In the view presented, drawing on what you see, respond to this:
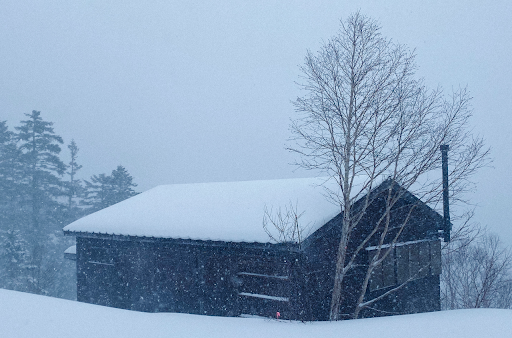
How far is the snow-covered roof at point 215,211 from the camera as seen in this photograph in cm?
915

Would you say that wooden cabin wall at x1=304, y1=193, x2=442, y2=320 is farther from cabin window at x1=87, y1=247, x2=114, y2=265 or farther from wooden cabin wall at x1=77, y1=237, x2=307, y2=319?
cabin window at x1=87, y1=247, x2=114, y2=265

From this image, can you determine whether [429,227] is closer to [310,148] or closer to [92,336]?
[310,148]

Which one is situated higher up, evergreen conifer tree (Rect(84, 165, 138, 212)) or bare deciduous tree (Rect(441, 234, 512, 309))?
evergreen conifer tree (Rect(84, 165, 138, 212))

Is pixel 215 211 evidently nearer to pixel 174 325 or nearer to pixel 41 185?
pixel 174 325

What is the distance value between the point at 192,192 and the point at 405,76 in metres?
7.98

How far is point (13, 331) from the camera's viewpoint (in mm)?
3840

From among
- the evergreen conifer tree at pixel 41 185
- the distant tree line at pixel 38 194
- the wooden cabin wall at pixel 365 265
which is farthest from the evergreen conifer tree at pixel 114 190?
the wooden cabin wall at pixel 365 265

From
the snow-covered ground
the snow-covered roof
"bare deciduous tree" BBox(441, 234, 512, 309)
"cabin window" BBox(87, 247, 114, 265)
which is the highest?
the snow-covered roof

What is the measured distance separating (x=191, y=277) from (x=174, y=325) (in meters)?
5.70

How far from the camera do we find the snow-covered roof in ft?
30.0

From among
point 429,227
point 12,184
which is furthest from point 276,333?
point 12,184

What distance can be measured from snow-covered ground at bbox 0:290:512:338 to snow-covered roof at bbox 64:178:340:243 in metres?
3.27

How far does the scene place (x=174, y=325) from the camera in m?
4.72

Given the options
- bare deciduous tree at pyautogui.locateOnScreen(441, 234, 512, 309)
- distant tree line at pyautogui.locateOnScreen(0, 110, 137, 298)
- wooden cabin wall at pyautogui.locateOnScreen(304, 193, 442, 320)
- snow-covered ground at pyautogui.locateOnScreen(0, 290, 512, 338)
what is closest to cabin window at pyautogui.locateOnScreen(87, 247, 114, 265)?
wooden cabin wall at pyautogui.locateOnScreen(304, 193, 442, 320)
